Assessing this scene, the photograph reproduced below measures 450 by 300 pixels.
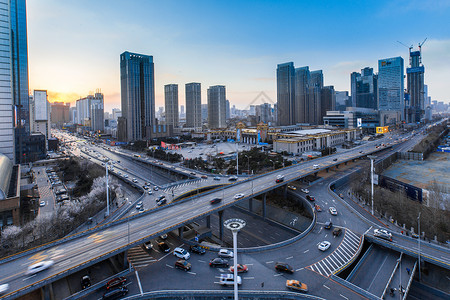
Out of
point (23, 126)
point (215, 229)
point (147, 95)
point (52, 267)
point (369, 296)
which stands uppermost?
point (147, 95)

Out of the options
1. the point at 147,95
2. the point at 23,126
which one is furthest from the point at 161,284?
the point at 147,95

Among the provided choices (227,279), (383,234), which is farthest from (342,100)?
(227,279)

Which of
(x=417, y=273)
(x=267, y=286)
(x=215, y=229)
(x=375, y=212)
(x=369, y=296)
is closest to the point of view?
(x=369, y=296)

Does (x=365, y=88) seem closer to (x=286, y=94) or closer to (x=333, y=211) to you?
(x=286, y=94)

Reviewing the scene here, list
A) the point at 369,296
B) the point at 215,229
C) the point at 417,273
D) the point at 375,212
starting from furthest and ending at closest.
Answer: the point at 215,229
the point at 375,212
the point at 417,273
the point at 369,296

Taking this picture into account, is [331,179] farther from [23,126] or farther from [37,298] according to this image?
[23,126]

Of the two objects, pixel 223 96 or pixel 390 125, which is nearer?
pixel 390 125
